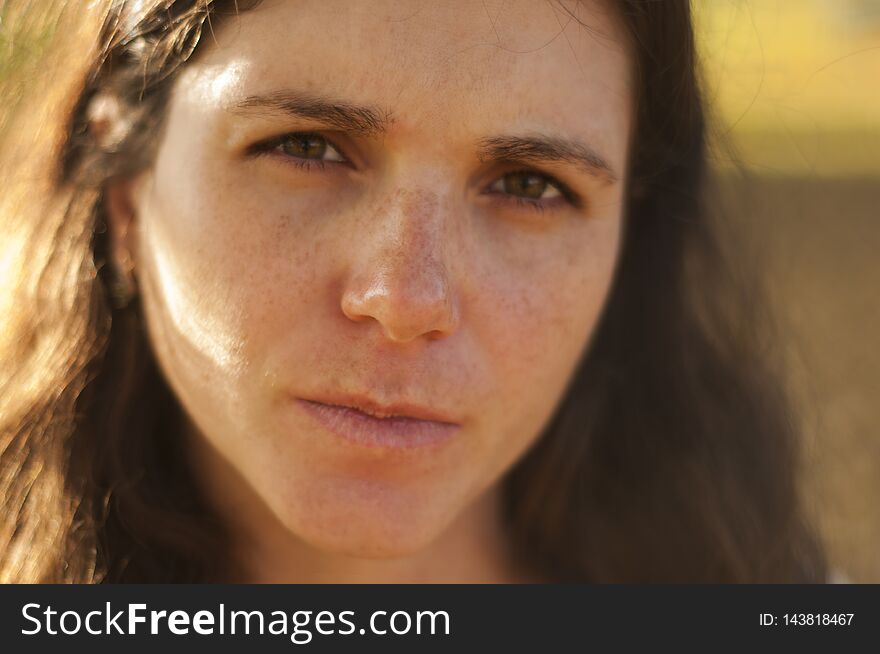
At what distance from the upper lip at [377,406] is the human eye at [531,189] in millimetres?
392

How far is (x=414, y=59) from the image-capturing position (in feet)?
4.80

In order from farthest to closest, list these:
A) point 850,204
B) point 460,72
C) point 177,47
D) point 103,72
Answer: point 850,204
point 103,72
point 177,47
point 460,72

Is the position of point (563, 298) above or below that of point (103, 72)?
below

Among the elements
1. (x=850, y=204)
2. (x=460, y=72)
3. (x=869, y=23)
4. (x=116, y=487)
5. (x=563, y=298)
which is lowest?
(x=116, y=487)

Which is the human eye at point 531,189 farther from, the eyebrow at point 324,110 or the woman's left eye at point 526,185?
the eyebrow at point 324,110

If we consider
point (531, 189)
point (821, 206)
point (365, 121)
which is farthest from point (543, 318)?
point (821, 206)

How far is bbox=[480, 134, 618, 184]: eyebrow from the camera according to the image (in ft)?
4.99

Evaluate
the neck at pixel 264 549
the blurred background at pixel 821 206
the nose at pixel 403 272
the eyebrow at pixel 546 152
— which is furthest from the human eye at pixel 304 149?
the blurred background at pixel 821 206

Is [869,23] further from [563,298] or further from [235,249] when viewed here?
[235,249]

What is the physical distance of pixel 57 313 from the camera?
73.5 inches

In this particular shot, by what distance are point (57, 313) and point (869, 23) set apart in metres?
5.35

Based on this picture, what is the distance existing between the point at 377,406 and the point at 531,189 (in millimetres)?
471

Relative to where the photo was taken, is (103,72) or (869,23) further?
(869,23)

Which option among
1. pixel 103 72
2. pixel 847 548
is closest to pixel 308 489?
pixel 103 72
